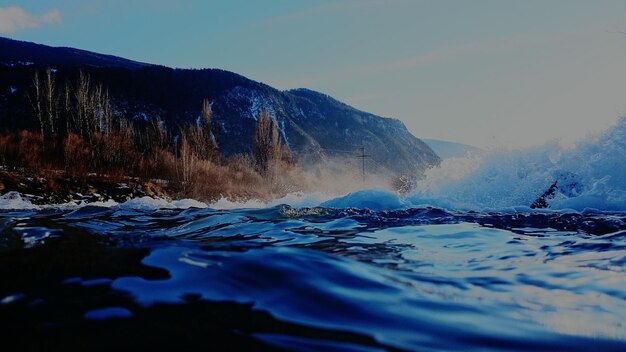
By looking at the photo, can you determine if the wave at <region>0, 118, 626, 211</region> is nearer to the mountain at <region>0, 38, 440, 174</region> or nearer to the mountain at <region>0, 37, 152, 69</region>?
the mountain at <region>0, 38, 440, 174</region>

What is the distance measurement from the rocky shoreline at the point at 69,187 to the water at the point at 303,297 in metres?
13.5

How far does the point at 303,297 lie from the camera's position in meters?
2.01

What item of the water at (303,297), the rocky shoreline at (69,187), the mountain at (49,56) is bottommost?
the rocky shoreline at (69,187)

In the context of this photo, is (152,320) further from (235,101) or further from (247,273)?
(235,101)

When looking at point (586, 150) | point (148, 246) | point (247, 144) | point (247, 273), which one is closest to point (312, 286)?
point (247, 273)

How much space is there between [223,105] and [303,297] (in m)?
86.5

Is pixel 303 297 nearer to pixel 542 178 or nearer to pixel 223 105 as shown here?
pixel 542 178

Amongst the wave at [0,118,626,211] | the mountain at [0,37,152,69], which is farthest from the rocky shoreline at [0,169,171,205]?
the mountain at [0,37,152,69]

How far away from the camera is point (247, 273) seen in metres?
2.33

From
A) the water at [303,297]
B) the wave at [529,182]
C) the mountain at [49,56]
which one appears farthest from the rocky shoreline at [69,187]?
the mountain at [49,56]

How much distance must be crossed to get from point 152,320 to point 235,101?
89.2 meters

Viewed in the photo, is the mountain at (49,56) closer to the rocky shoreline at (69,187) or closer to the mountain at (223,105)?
the mountain at (223,105)

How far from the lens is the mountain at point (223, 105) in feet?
223

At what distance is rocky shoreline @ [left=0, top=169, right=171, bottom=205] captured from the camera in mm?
14938
